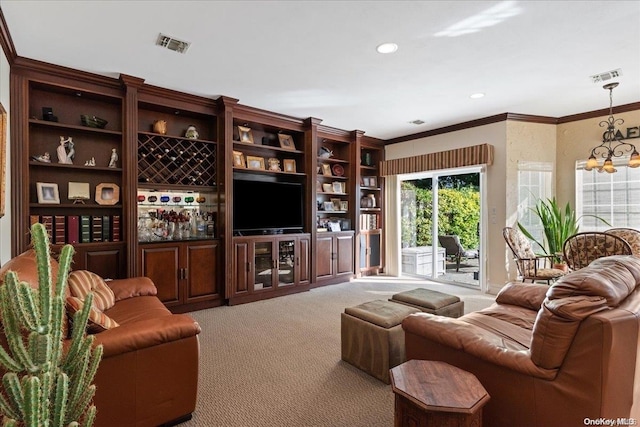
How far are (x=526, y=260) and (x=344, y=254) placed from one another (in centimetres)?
268

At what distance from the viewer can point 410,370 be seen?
5.12 ft

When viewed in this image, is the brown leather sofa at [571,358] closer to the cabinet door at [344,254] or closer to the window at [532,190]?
the window at [532,190]

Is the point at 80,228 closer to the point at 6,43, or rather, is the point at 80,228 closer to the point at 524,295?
the point at 6,43

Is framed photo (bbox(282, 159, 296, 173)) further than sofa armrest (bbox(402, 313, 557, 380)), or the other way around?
framed photo (bbox(282, 159, 296, 173))

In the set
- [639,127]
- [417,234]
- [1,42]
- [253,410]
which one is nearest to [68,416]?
[253,410]

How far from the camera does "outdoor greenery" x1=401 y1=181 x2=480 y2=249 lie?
17.7 feet

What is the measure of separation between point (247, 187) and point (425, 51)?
2758mm

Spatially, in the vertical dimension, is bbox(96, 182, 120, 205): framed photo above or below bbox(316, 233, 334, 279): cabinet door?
above

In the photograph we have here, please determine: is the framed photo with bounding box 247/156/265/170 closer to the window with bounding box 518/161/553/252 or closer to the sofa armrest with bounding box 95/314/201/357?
the sofa armrest with bounding box 95/314/201/357

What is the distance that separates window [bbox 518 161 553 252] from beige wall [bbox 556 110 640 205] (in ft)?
0.53

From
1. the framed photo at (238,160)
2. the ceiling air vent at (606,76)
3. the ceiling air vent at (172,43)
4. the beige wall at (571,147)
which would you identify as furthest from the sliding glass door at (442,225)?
the ceiling air vent at (172,43)

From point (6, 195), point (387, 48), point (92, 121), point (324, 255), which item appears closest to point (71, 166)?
point (92, 121)

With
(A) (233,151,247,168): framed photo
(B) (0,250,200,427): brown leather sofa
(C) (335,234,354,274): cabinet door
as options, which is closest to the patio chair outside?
(C) (335,234,354,274): cabinet door

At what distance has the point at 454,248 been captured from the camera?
18.3ft
